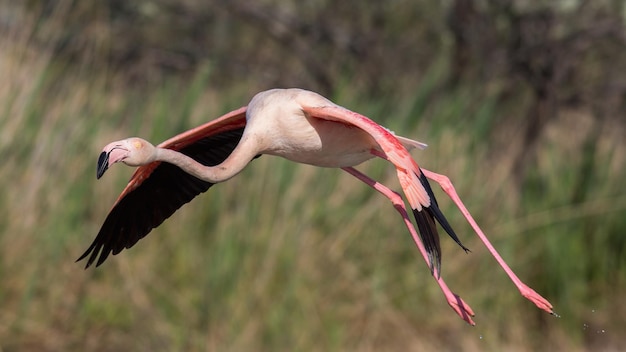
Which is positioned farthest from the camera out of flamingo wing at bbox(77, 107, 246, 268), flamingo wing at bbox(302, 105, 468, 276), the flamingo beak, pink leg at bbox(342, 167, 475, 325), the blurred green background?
the blurred green background

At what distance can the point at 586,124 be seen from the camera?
40.7 feet

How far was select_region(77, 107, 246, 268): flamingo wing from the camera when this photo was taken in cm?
416

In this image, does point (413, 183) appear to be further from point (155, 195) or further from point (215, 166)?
point (155, 195)

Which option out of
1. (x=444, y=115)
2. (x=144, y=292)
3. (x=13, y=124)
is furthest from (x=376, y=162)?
(x=13, y=124)

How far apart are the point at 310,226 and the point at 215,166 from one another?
5.75 meters

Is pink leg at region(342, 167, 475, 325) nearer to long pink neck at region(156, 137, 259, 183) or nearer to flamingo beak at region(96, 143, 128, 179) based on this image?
long pink neck at region(156, 137, 259, 183)

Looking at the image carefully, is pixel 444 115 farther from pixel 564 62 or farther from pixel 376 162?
pixel 564 62

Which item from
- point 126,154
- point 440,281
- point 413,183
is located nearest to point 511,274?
point 440,281

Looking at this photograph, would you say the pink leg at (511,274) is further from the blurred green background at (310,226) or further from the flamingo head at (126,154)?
the blurred green background at (310,226)

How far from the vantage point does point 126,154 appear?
3.21 m

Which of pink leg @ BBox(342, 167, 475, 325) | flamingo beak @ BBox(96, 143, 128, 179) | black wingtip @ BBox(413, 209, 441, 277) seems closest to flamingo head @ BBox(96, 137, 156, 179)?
flamingo beak @ BBox(96, 143, 128, 179)

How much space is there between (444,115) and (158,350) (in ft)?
10.0

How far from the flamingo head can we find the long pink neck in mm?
64

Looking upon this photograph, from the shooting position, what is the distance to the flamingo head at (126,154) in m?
3.18
